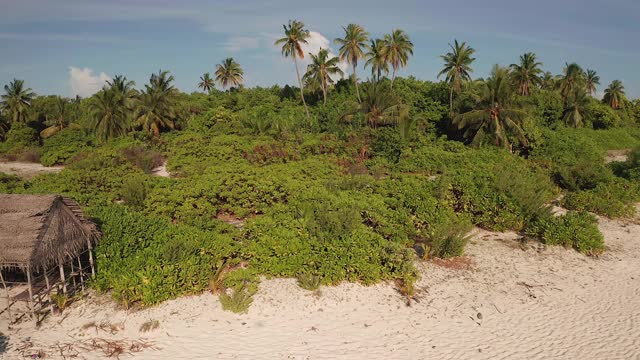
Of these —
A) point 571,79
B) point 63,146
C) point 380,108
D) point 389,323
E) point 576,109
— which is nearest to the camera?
point 389,323

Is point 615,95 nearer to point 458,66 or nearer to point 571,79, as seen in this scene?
point 571,79

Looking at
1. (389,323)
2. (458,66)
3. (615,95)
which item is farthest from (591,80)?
(389,323)

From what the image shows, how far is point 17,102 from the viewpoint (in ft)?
139

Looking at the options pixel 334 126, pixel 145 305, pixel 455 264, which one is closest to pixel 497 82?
pixel 334 126

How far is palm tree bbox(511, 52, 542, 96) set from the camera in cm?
4259

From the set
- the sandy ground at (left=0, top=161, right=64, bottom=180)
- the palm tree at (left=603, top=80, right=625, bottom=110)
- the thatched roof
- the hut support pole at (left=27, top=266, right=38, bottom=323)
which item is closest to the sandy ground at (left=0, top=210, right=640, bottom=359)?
the hut support pole at (left=27, top=266, right=38, bottom=323)

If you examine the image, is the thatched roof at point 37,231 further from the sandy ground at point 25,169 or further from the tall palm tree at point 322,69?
the tall palm tree at point 322,69

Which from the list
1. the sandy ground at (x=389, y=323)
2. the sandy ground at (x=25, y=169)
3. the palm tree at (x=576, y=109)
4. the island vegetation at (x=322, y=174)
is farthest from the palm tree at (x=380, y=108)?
the sandy ground at (x=25, y=169)

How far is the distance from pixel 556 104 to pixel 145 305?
42759mm

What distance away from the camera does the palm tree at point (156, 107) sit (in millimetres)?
36062

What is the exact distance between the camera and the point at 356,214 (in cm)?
1325

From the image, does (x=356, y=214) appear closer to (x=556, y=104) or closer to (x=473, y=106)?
(x=473, y=106)

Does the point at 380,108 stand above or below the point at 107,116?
below

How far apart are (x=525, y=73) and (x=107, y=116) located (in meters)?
42.4
